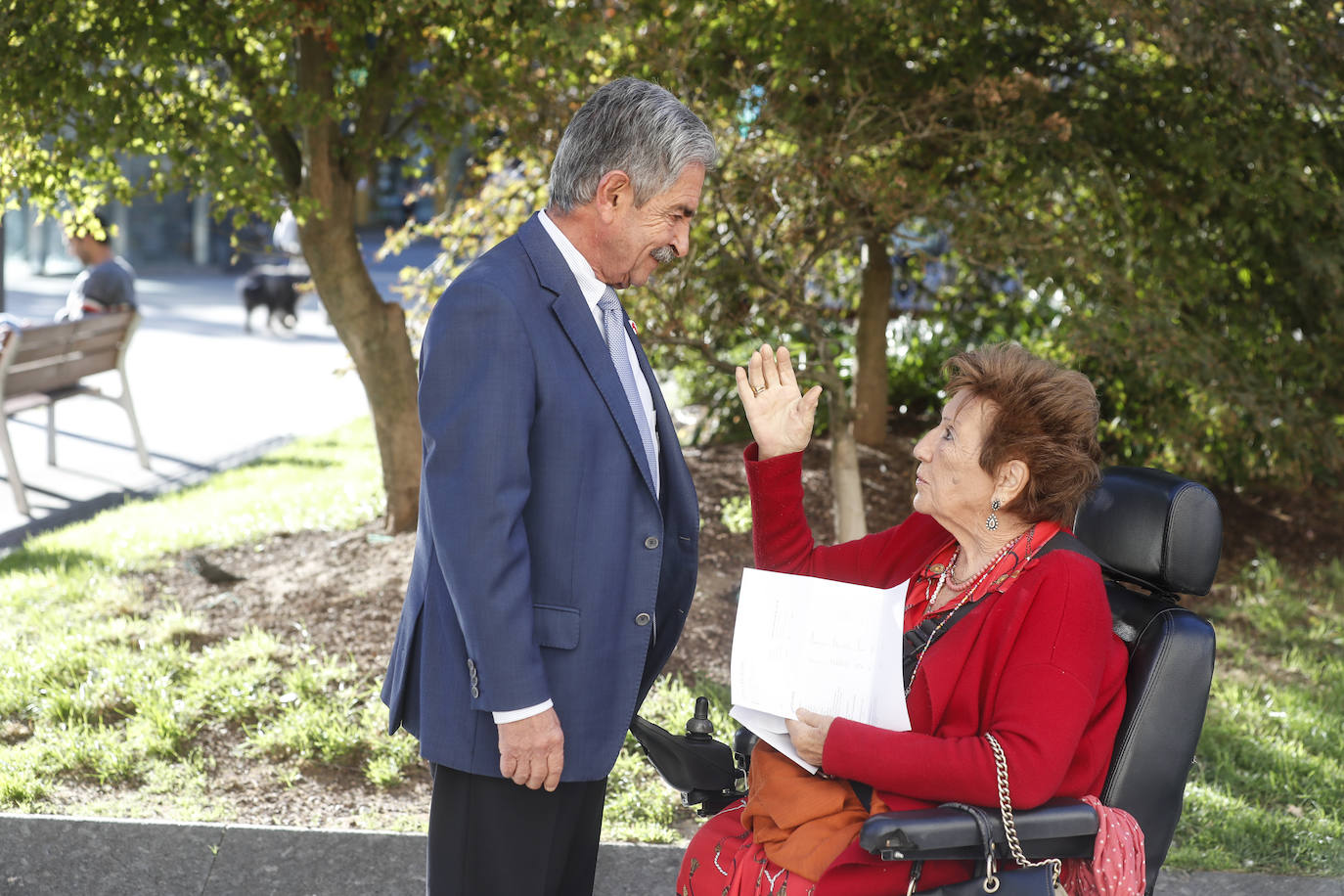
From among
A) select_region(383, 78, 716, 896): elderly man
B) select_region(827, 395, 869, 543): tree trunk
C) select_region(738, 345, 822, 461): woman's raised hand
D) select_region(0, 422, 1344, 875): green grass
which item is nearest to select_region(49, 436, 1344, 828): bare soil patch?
select_region(0, 422, 1344, 875): green grass

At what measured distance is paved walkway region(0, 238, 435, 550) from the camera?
785 centimetres

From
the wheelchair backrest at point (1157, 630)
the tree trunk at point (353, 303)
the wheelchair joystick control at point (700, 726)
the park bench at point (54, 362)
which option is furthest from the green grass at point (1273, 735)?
the park bench at point (54, 362)

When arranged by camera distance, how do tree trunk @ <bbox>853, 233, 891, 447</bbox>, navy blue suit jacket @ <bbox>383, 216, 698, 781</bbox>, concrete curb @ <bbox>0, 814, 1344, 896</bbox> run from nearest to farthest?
navy blue suit jacket @ <bbox>383, 216, 698, 781</bbox>
concrete curb @ <bbox>0, 814, 1344, 896</bbox>
tree trunk @ <bbox>853, 233, 891, 447</bbox>

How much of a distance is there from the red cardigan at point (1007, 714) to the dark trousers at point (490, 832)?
19.5 inches

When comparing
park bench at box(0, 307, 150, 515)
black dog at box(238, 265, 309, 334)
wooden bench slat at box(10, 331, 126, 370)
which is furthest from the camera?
black dog at box(238, 265, 309, 334)

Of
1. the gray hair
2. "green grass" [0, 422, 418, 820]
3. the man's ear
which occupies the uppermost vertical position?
the gray hair

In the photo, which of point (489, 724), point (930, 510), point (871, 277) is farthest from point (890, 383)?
point (489, 724)

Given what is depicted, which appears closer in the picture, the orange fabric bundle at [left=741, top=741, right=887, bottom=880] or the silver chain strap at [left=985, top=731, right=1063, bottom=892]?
the silver chain strap at [left=985, top=731, right=1063, bottom=892]

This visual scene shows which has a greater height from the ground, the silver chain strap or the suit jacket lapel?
the suit jacket lapel

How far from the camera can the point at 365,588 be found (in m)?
5.43

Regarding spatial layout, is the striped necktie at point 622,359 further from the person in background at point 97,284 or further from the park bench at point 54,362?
the person in background at point 97,284

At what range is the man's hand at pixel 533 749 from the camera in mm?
2047

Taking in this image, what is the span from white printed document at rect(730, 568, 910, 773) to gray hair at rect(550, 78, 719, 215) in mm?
736

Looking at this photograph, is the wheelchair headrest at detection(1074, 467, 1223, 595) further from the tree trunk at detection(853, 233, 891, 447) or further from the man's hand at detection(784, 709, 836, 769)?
the tree trunk at detection(853, 233, 891, 447)
